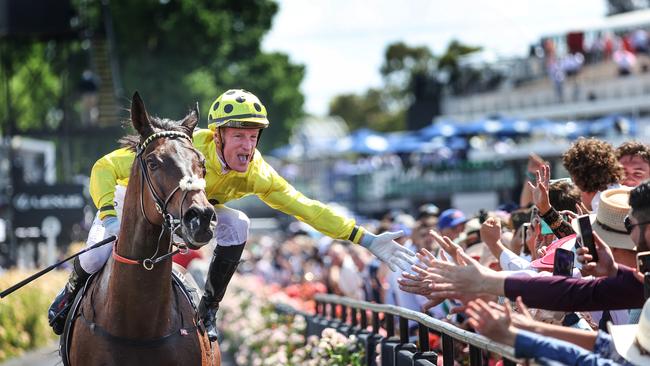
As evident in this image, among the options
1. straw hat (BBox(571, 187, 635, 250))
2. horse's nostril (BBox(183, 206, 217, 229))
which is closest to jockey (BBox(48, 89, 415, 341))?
horse's nostril (BBox(183, 206, 217, 229))

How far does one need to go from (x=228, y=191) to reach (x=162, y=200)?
3.67ft

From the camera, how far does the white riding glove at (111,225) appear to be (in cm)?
657

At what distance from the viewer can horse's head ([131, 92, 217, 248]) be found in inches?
223

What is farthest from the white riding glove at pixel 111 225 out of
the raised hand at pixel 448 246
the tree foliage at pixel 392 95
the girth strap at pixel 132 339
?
the tree foliage at pixel 392 95

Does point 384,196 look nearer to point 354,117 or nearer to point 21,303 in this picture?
point 21,303

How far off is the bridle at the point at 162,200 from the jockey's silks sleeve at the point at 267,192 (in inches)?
21.0

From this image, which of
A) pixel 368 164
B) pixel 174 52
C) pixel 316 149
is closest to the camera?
pixel 368 164

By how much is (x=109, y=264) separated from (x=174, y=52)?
38.6 metres

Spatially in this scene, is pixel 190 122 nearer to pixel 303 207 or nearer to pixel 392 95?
pixel 303 207

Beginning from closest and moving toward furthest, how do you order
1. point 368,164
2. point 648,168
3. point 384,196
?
point 648,168
point 384,196
point 368,164

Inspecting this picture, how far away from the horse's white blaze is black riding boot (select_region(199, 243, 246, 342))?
1.18 meters

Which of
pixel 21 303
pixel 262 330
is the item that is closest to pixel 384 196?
pixel 21 303

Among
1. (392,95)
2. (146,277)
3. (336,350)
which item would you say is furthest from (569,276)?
(392,95)

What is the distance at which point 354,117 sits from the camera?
86.4 metres
